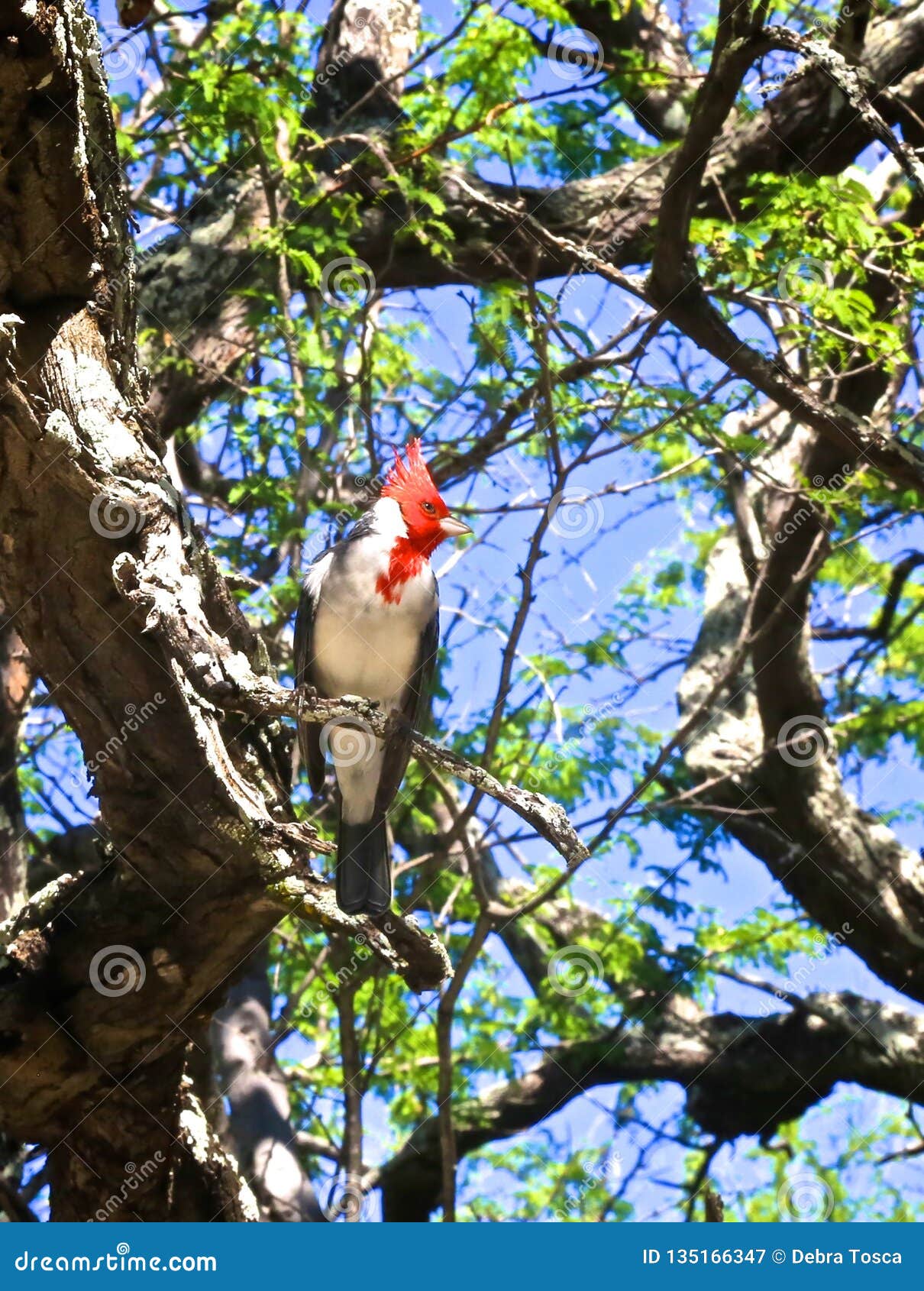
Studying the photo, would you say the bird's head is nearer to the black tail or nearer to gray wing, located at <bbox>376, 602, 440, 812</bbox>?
gray wing, located at <bbox>376, 602, 440, 812</bbox>

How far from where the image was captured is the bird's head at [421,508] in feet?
17.0

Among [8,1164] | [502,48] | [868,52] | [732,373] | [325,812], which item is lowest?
[8,1164]

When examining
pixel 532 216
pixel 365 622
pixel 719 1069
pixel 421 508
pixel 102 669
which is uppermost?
pixel 532 216

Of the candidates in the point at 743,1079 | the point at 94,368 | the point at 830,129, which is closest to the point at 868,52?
the point at 830,129

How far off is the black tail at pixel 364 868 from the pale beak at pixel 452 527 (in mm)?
1205

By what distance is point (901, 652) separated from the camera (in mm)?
9266

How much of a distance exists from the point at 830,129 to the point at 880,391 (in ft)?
3.96

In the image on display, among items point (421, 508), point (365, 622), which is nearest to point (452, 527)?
point (421, 508)

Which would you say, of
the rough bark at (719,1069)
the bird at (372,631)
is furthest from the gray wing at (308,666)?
the rough bark at (719,1069)

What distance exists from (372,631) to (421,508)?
54 centimetres

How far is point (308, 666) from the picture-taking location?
17.1 feet

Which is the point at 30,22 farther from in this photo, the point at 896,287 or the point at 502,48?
the point at 896,287

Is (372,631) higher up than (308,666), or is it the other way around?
(372,631)

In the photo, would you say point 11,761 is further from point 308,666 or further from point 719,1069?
point 719,1069
